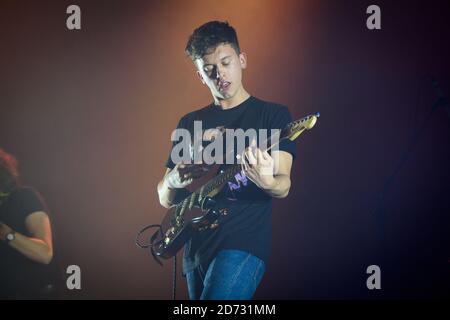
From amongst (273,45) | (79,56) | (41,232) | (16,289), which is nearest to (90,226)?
(41,232)

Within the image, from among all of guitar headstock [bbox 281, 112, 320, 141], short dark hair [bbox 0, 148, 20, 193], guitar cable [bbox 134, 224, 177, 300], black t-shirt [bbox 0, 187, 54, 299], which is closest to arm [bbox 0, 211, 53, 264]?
black t-shirt [bbox 0, 187, 54, 299]

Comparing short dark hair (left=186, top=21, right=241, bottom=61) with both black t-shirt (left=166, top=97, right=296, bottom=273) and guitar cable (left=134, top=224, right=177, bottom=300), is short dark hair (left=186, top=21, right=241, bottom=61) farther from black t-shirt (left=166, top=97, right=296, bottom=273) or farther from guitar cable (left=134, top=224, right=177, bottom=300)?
guitar cable (left=134, top=224, right=177, bottom=300)

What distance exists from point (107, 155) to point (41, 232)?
545 mm

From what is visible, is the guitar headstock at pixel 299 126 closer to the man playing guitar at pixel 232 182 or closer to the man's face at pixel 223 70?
the man playing guitar at pixel 232 182

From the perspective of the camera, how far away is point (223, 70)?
2502 millimetres

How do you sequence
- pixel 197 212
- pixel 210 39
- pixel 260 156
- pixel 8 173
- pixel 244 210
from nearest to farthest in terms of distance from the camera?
pixel 260 156 < pixel 244 210 < pixel 197 212 < pixel 210 39 < pixel 8 173

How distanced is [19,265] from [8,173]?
52 cm

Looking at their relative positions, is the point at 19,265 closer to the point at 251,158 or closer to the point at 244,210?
the point at 244,210

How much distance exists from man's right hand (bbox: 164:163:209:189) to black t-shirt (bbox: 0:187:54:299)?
81 centimetres

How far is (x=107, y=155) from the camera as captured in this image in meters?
2.92

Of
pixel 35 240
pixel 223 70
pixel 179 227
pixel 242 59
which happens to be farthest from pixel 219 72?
pixel 35 240

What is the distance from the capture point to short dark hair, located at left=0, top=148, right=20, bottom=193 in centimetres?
283
